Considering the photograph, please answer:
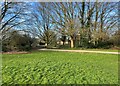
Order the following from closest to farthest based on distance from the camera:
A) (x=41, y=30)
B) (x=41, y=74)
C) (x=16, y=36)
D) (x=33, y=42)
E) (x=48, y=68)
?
(x=41, y=74), (x=48, y=68), (x=16, y=36), (x=33, y=42), (x=41, y=30)

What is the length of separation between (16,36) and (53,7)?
6.58 meters

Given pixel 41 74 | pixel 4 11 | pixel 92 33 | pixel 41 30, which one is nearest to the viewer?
pixel 41 74

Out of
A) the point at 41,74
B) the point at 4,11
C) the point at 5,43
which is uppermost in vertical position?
the point at 4,11

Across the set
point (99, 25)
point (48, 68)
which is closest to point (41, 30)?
point (99, 25)

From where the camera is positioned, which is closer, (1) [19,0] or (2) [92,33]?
(1) [19,0]

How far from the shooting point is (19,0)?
1706 centimetres

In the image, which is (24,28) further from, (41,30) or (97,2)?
(97,2)

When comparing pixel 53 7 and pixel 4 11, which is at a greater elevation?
pixel 53 7

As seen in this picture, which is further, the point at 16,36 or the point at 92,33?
the point at 92,33

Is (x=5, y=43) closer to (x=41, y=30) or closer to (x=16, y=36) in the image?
(x=16, y=36)

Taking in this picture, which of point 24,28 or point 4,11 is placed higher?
point 4,11

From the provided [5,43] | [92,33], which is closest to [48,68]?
[5,43]

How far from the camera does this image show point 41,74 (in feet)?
14.7

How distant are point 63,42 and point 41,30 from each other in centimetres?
422
